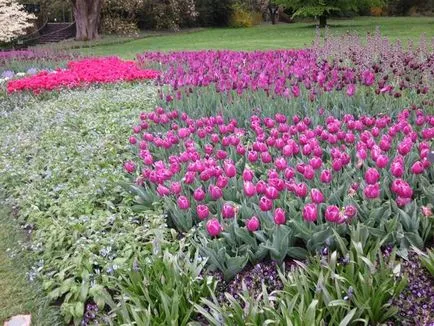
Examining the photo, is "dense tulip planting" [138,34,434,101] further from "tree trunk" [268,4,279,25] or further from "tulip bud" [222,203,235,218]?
"tree trunk" [268,4,279,25]

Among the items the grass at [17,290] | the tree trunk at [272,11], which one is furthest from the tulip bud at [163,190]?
the tree trunk at [272,11]

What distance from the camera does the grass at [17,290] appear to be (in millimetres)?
3342

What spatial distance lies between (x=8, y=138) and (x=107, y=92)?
2.68 m

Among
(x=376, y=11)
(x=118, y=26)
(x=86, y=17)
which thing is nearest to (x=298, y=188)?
(x=86, y=17)

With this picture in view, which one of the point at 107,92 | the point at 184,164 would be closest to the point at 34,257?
the point at 184,164

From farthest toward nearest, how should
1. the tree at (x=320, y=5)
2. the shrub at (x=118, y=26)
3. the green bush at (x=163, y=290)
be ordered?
the shrub at (x=118, y=26)
the tree at (x=320, y=5)
the green bush at (x=163, y=290)

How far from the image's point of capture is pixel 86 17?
94.9 feet

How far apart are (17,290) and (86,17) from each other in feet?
88.6

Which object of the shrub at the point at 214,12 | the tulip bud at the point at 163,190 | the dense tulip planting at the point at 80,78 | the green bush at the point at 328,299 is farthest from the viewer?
the shrub at the point at 214,12

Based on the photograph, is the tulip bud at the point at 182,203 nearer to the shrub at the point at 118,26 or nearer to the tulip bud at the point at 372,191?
the tulip bud at the point at 372,191

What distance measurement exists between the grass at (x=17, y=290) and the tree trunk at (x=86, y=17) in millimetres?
25365

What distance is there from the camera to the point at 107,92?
938 centimetres

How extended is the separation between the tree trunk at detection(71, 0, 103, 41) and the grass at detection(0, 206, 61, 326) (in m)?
25.4

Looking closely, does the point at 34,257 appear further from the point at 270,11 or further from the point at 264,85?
the point at 270,11
